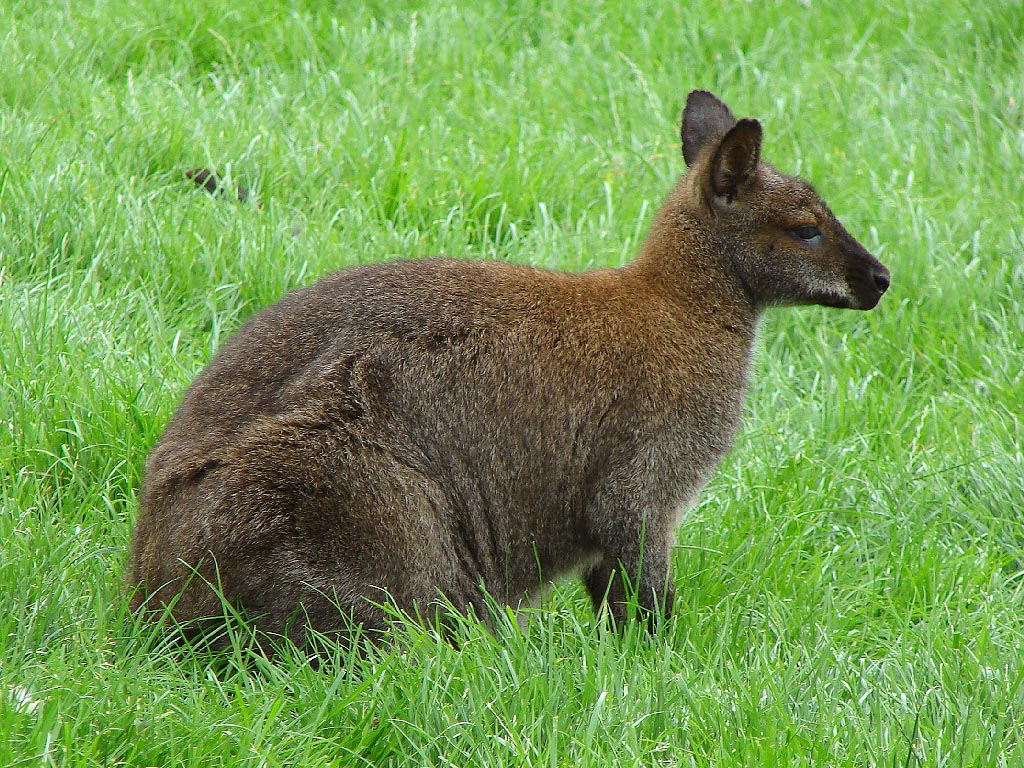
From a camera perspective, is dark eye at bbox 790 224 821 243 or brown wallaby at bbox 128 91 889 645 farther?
dark eye at bbox 790 224 821 243

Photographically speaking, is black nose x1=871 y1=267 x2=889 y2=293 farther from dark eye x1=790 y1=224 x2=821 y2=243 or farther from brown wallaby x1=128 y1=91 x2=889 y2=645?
dark eye x1=790 y1=224 x2=821 y2=243

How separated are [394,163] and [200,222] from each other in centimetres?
117

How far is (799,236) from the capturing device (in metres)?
4.83

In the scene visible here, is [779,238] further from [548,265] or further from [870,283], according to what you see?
[548,265]

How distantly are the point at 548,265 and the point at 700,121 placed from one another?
51.5 inches

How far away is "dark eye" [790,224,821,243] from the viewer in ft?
15.8

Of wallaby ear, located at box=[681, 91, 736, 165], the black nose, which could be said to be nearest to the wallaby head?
the black nose

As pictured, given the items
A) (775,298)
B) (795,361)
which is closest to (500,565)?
(775,298)

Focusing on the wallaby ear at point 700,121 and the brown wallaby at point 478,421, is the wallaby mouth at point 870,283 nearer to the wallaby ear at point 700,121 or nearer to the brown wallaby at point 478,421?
the brown wallaby at point 478,421

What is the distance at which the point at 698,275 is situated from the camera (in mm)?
4801

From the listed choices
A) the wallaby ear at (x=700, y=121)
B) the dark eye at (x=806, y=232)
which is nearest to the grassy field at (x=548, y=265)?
the dark eye at (x=806, y=232)

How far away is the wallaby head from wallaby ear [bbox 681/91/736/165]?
0.43m

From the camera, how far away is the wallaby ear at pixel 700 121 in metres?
5.32

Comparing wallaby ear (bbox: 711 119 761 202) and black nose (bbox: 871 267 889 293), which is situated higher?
wallaby ear (bbox: 711 119 761 202)
